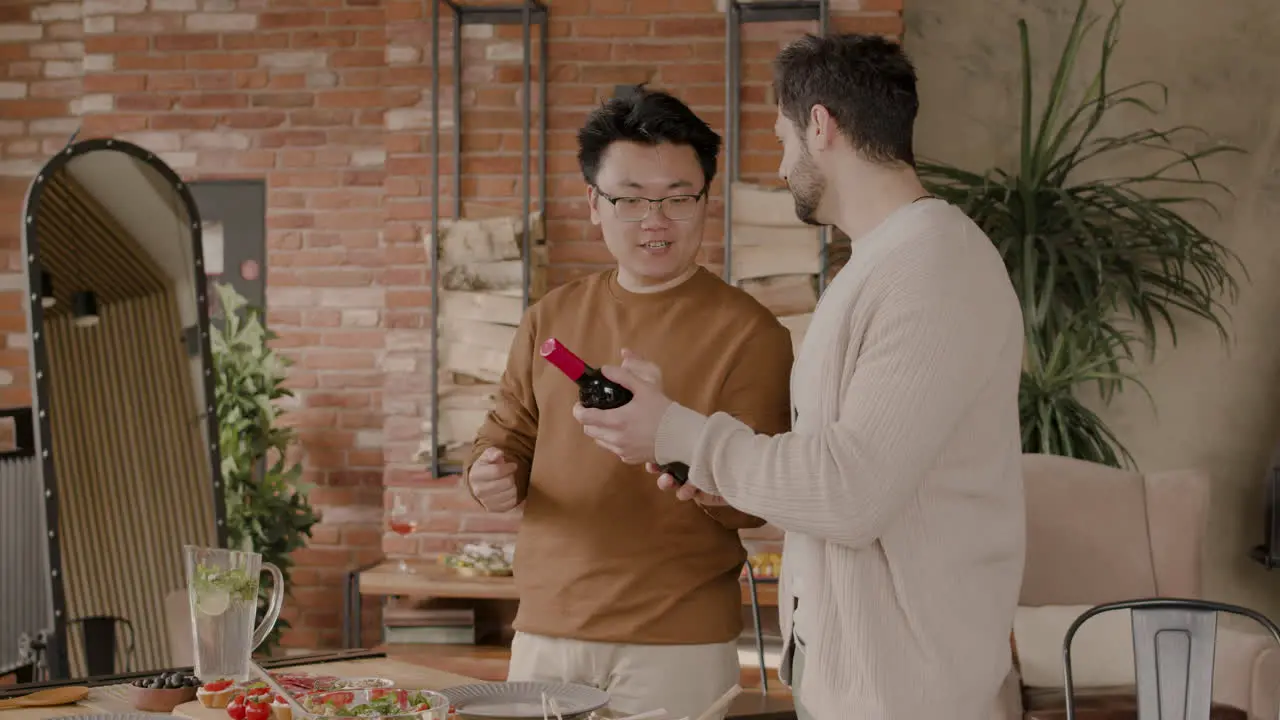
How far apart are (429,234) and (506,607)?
1255 mm

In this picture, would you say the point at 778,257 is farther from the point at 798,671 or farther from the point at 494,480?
the point at 798,671

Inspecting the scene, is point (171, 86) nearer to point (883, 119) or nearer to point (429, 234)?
point (429, 234)

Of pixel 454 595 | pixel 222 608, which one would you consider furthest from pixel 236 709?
pixel 454 595

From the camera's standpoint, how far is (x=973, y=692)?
1.39 metres

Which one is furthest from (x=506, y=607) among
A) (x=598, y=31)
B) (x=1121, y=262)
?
(x=1121, y=262)

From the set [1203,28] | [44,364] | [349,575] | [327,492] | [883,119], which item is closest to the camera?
[883,119]

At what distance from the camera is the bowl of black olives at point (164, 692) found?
64.9 inches

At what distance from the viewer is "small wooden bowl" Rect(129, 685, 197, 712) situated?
5.40 feet

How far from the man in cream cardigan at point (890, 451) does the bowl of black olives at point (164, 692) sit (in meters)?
0.64

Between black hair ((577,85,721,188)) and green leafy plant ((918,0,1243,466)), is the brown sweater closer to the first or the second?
black hair ((577,85,721,188))

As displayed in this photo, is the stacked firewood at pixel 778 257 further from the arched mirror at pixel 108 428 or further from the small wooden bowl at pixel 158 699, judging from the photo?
the small wooden bowl at pixel 158 699

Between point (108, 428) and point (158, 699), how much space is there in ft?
4.20

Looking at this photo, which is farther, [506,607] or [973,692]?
[506,607]

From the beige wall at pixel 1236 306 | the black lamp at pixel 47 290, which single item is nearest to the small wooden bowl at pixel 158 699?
the black lamp at pixel 47 290
